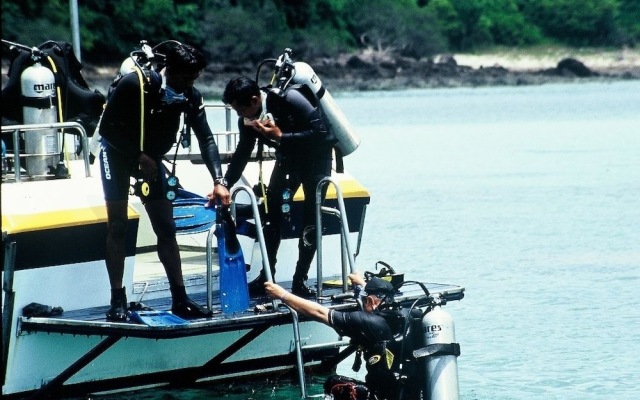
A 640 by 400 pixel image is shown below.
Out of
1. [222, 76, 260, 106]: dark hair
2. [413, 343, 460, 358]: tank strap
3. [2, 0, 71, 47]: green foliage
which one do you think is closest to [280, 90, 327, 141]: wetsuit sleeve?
[222, 76, 260, 106]: dark hair

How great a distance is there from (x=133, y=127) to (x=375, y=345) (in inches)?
75.3

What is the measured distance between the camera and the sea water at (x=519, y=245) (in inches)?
439

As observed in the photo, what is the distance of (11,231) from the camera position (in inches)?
306

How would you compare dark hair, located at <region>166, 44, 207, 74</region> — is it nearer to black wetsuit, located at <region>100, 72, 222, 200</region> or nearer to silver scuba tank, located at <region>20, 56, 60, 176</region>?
black wetsuit, located at <region>100, 72, 222, 200</region>

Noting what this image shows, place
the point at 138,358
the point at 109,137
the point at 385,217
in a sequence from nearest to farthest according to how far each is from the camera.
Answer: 1. the point at 109,137
2. the point at 138,358
3. the point at 385,217

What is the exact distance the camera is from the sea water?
1114cm

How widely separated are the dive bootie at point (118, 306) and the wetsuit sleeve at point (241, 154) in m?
0.97

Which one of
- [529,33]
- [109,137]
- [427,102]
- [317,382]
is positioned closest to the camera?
[109,137]

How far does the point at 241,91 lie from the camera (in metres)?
7.87

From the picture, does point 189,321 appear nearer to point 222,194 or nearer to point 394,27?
point 222,194

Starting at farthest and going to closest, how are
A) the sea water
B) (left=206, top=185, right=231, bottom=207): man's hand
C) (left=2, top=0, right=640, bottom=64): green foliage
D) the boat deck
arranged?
(left=2, top=0, right=640, bottom=64): green foliage, the sea water, (left=206, top=185, right=231, bottom=207): man's hand, the boat deck

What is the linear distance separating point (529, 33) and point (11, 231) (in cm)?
9176

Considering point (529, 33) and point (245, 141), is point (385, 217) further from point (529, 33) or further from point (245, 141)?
Answer: point (529, 33)

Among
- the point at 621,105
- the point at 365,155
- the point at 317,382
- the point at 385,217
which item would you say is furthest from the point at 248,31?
the point at 317,382
